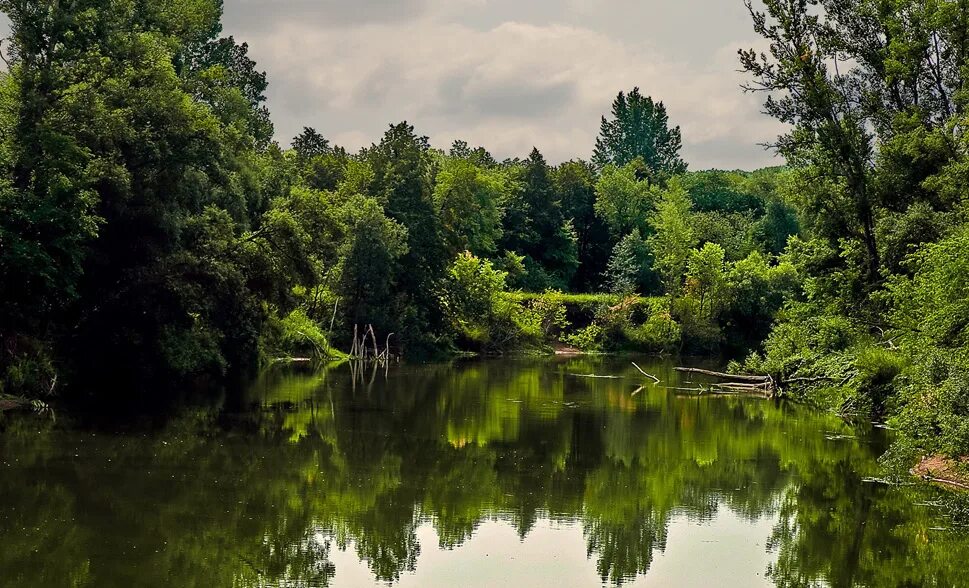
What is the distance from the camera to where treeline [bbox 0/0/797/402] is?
1145 inches

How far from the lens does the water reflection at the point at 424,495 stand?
44.8ft

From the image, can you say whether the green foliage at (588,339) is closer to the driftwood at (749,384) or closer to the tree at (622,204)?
the tree at (622,204)

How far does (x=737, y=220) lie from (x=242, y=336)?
196 feet

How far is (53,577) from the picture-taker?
39.6 ft

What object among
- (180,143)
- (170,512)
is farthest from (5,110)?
(170,512)

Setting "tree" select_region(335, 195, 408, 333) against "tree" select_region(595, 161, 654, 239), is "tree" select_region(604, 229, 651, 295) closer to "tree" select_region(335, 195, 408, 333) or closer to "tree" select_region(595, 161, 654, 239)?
"tree" select_region(595, 161, 654, 239)

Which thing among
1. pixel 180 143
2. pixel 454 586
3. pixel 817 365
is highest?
pixel 180 143

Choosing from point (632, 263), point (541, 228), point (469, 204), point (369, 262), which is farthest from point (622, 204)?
point (369, 262)

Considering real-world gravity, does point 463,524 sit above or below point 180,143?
below

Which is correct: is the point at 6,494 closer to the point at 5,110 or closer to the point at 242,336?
the point at 5,110

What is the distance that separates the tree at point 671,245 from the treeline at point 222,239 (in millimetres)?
217

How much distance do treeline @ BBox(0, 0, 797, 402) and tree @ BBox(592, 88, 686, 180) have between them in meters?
35.1

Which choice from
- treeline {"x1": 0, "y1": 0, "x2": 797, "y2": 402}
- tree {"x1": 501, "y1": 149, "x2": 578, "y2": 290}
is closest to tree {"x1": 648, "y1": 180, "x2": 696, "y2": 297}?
treeline {"x1": 0, "y1": 0, "x2": 797, "y2": 402}

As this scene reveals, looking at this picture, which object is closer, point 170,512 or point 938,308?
point 170,512
